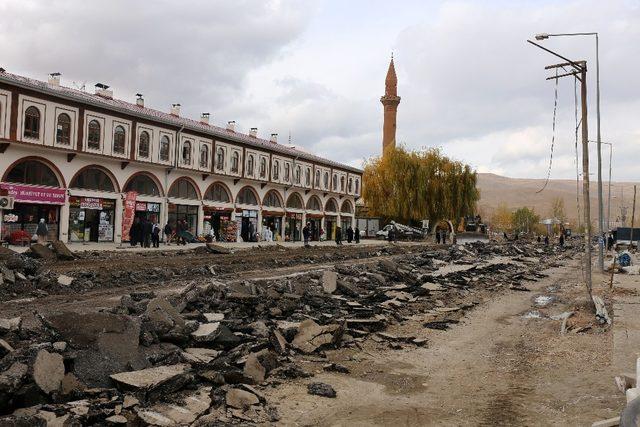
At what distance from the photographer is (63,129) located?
30.5 meters

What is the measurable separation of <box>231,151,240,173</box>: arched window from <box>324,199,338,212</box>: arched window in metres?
15.4

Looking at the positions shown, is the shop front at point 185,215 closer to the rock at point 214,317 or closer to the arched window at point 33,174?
the arched window at point 33,174

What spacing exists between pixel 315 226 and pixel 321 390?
160 feet

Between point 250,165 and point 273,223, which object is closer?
point 250,165

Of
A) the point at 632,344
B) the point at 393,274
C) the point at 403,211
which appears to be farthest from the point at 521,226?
the point at 632,344

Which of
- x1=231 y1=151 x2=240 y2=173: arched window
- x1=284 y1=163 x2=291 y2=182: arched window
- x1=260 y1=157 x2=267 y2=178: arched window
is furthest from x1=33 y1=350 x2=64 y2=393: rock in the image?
x1=284 y1=163 x2=291 y2=182: arched window

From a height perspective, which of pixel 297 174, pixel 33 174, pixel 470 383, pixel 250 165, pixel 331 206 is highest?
pixel 250 165

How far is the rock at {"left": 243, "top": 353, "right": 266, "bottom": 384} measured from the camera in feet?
22.1

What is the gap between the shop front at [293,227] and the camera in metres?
51.5

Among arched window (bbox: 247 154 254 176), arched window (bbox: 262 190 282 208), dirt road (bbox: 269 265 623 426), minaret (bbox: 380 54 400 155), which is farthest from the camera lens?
minaret (bbox: 380 54 400 155)

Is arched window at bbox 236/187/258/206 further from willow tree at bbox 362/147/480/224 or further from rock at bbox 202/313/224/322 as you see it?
rock at bbox 202/313/224/322

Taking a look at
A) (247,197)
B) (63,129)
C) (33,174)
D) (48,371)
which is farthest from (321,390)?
(247,197)

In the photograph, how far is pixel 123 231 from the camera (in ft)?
114

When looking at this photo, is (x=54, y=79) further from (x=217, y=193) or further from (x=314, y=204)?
(x=314, y=204)
